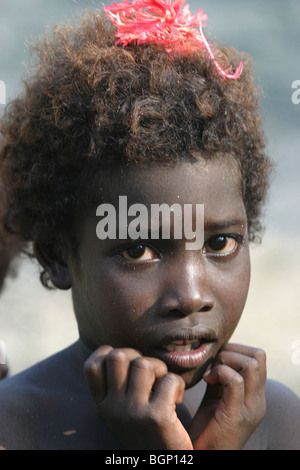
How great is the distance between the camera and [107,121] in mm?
2049

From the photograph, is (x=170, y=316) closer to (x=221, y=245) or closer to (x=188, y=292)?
(x=188, y=292)

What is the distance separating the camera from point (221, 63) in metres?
2.27

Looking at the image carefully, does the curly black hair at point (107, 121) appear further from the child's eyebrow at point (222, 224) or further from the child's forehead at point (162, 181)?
the child's eyebrow at point (222, 224)

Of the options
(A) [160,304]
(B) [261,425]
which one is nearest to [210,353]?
(A) [160,304]

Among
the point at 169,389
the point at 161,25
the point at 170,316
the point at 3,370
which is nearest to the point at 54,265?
the point at 170,316

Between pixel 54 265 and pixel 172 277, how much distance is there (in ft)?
1.66

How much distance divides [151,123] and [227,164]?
0.27 meters

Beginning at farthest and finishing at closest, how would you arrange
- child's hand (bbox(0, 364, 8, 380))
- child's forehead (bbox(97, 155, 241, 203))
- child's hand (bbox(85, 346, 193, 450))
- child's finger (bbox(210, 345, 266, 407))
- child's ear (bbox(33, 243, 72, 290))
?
child's hand (bbox(0, 364, 8, 380)) → child's ear (bbox(33, 243, 72, 290)) → child's finger (bbox(210, 345, 266, 407)) → child's forehead (bbox(97, 155, 241, 203)) → child's hand (bbox(85, 346, 193, 450))

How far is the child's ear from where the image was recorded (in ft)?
7.49

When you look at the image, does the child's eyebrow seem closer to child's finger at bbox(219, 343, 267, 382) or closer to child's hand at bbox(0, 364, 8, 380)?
child's finger at bbox(219, 343, 267, 382)

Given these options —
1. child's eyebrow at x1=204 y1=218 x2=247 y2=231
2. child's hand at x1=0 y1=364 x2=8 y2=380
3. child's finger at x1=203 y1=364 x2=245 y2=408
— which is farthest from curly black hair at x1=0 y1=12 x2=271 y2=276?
child's hand at x1=0 y1=364 x2=8 y2=380

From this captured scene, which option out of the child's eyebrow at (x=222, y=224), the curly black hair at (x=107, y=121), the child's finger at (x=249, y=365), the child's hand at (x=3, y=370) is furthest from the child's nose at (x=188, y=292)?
the child's hand at (x=3, y=370)

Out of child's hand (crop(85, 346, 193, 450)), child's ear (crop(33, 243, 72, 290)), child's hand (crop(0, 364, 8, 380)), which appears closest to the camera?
child's hand (crop(85, 346, 193, 450))

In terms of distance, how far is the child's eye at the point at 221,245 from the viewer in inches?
82.4
